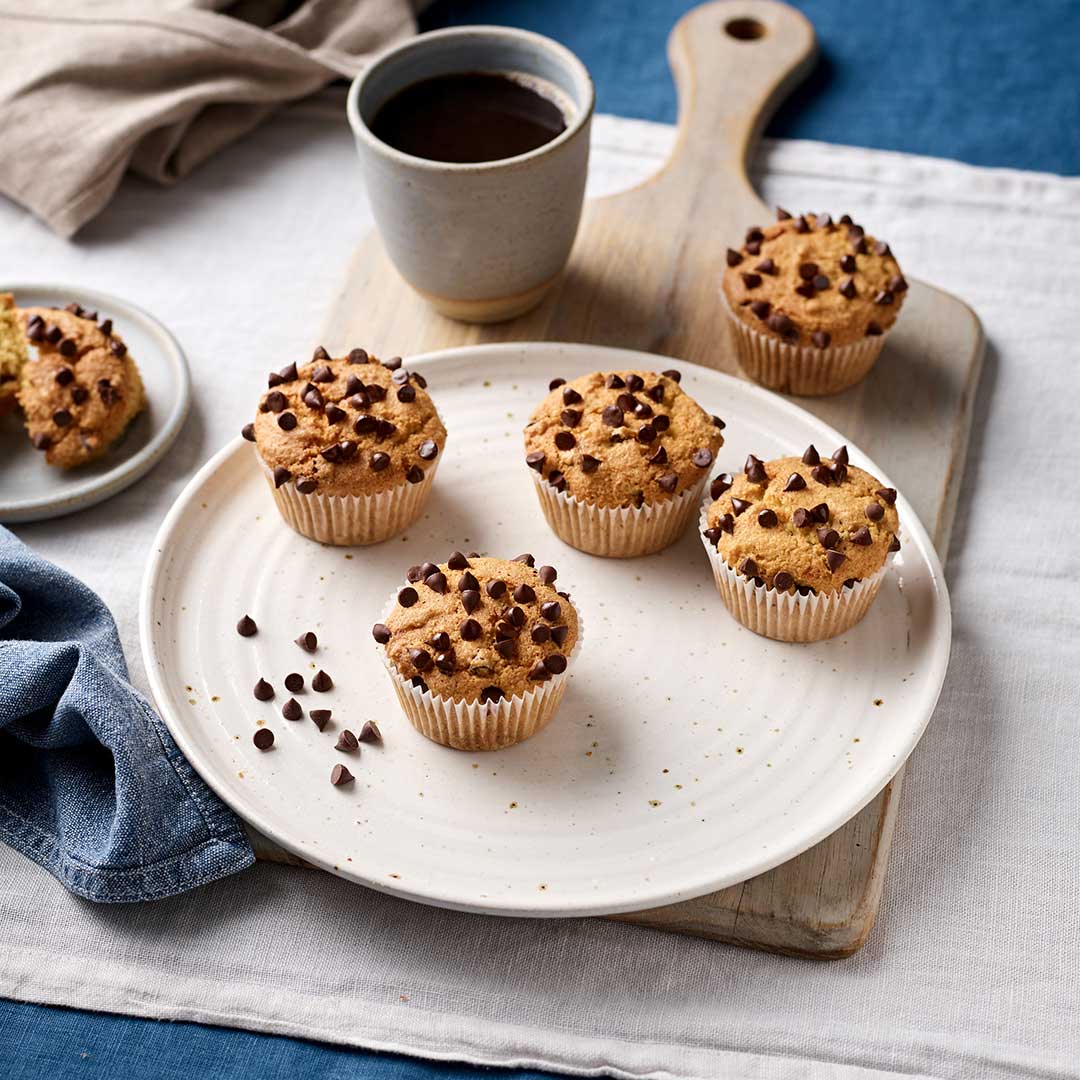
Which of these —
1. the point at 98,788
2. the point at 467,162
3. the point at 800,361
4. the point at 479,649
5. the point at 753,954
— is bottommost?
the point at 753,954

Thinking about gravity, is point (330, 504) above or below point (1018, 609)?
above

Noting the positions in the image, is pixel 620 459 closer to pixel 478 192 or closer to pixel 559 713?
pixel 559 713

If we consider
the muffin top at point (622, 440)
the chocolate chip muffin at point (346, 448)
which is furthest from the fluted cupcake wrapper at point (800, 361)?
the chocolate chip muffin at point (346, 448)

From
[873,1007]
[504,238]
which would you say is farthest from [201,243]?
[873,1007]

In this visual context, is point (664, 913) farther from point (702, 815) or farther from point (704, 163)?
point (704, 163)

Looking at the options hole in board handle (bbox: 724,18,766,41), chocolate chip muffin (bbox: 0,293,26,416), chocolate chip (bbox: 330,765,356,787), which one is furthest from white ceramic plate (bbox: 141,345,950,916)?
hole in board handle (bbox: 724,18,766,41)

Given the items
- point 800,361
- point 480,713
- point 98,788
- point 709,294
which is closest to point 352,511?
point 480,713
